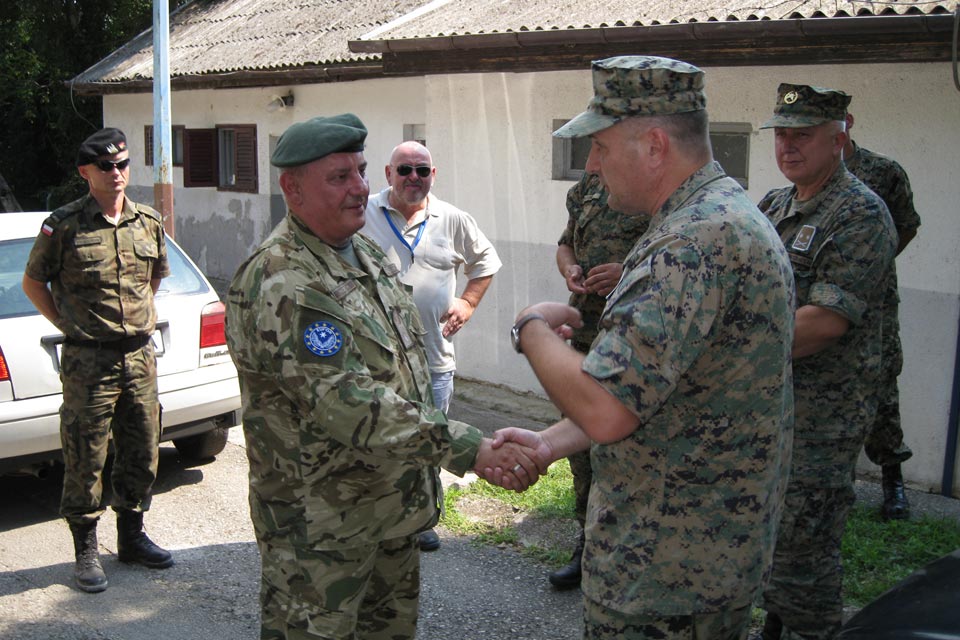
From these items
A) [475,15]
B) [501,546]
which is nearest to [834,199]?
[501,546]

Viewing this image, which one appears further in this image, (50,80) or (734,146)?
(50,80)

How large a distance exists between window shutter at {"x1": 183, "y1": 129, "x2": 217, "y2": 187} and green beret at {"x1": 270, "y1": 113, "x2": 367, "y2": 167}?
11.8m

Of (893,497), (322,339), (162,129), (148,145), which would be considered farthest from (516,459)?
(148,145)

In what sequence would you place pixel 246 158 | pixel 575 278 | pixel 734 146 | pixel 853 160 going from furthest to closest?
pixel 246 158, pixel 734 146, pixel 853 160, pixel 575 278

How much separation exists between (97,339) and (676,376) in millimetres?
3388

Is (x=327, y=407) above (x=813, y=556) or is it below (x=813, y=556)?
above

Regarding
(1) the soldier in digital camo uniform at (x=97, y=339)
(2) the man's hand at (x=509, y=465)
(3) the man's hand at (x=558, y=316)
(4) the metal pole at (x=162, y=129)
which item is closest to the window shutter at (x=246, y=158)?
(4) the metal pole at (x=162, y=129)

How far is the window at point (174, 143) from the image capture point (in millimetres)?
14969

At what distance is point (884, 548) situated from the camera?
4.93 metres

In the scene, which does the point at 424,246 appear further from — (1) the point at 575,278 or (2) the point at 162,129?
(2) the point at 162,129

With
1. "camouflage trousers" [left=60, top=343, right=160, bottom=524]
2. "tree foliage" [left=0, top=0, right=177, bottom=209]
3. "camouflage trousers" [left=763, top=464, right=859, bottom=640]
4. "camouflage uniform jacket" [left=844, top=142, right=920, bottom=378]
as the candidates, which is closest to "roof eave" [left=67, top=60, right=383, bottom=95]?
"camouflage trousers" [left=60, top=343, right=160, bottom=524]

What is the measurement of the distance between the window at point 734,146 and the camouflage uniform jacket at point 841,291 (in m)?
3.18

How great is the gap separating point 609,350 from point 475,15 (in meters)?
6.88

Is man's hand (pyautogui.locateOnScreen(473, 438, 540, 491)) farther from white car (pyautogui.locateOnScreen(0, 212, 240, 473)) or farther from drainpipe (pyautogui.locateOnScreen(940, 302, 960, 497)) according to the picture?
drainpipe (pyautogui.locateOnScreen(940, 302, 960, 497))
